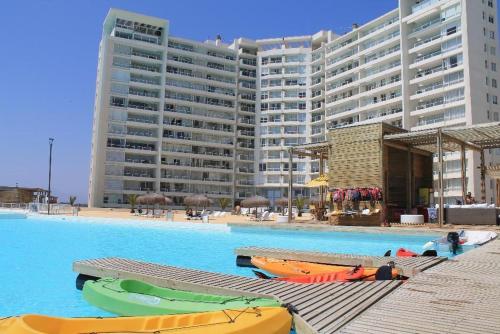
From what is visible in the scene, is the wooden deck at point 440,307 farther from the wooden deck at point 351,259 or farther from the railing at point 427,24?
the railing at point 427,24

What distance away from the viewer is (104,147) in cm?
6981

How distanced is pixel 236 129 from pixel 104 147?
2477cm

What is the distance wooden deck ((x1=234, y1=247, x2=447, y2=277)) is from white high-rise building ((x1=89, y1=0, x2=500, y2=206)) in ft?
146

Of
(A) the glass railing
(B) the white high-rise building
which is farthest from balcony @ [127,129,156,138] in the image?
(A) the glass railing

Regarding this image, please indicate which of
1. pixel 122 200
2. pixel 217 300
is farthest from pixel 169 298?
pixel 122 200

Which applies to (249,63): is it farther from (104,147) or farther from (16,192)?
(16,192)

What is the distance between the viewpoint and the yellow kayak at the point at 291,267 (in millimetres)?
11175

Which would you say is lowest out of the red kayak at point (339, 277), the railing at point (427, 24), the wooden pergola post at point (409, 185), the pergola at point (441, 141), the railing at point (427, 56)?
the red kayak at point (339, 277)

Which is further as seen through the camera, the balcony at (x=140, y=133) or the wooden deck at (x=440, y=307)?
the balcony at (x=140, y=133)

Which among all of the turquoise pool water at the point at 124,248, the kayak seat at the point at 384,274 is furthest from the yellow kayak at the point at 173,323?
the kayak seat at the point at 384,274

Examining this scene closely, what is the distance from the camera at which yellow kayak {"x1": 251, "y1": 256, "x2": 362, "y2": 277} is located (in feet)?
36.7

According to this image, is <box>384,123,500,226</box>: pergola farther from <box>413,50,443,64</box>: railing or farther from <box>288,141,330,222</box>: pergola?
<box>413,50,443,64</box>: railing

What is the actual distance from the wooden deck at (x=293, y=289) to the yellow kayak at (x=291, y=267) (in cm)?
263

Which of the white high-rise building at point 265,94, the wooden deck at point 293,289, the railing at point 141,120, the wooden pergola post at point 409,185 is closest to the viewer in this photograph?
the wooden deck at point 293,289
